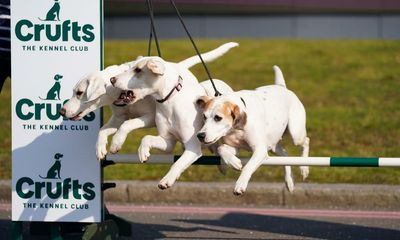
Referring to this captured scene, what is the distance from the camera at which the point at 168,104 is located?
6.82m

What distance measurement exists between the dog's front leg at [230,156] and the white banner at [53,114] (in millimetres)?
877

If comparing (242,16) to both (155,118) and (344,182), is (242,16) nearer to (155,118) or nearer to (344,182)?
(344,182)

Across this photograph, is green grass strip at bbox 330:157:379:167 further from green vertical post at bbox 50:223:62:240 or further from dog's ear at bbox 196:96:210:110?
green vertical post at bbox 50:223:62:240

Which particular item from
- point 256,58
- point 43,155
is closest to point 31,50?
point 43,155

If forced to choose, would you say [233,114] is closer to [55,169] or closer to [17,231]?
[55,169]

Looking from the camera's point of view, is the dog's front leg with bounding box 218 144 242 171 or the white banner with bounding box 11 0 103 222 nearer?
the dog's front leg with bounding box 218 144 242 171

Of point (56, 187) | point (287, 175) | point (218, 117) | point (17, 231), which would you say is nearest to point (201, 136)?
point (218, 117)

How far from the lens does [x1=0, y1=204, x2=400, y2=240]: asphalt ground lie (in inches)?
329

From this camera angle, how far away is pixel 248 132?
6883 millimetres

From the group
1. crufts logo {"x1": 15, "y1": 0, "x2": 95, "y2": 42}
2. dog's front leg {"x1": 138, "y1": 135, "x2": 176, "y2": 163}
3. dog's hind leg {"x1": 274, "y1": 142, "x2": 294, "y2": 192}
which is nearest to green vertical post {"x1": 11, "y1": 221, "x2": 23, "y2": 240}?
dog's front leg {"x1": 138, "y1": 135, "x2": 176, "y2": 163}

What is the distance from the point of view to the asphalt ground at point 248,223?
27.4 feet

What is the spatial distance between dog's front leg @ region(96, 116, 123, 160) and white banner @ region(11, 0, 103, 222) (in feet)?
0.42

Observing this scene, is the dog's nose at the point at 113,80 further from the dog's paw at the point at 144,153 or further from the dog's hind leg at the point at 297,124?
the dog's hind leg at the point at 297,124

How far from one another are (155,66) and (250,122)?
2.42 feet
